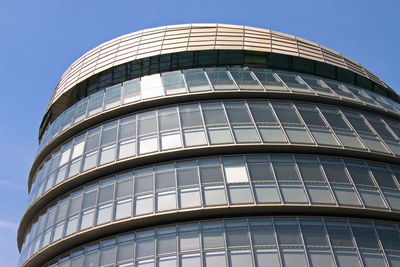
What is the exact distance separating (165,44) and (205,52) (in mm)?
2614

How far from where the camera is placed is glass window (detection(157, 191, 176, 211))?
2663 centimetres

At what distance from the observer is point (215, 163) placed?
28.4 m

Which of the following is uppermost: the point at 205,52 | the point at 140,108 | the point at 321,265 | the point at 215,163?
the point at 205,52

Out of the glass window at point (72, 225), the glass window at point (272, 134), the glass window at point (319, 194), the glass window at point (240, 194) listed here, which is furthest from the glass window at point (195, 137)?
the glass window at point (72, 225)

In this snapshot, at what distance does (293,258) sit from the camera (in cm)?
2434

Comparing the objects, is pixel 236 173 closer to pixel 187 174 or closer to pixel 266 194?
pixel 266 194

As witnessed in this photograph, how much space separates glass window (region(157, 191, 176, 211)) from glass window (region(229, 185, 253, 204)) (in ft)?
9.02

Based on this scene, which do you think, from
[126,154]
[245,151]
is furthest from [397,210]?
[126,154]

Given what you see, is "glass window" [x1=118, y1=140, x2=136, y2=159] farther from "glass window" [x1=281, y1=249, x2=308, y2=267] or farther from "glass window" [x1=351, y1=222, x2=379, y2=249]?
"glass window" [x1=351, y1=222, x2=379, y2=249]

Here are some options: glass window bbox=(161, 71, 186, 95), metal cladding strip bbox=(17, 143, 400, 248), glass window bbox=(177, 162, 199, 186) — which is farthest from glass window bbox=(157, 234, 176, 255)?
glass window bbox=(161, 71, 186, 95)

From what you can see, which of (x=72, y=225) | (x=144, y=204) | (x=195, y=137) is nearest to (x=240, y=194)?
(x=195, y=137)

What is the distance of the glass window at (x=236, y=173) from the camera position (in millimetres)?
27375

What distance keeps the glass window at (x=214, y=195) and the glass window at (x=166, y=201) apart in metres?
1.56

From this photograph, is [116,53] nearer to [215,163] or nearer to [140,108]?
[140,108]
